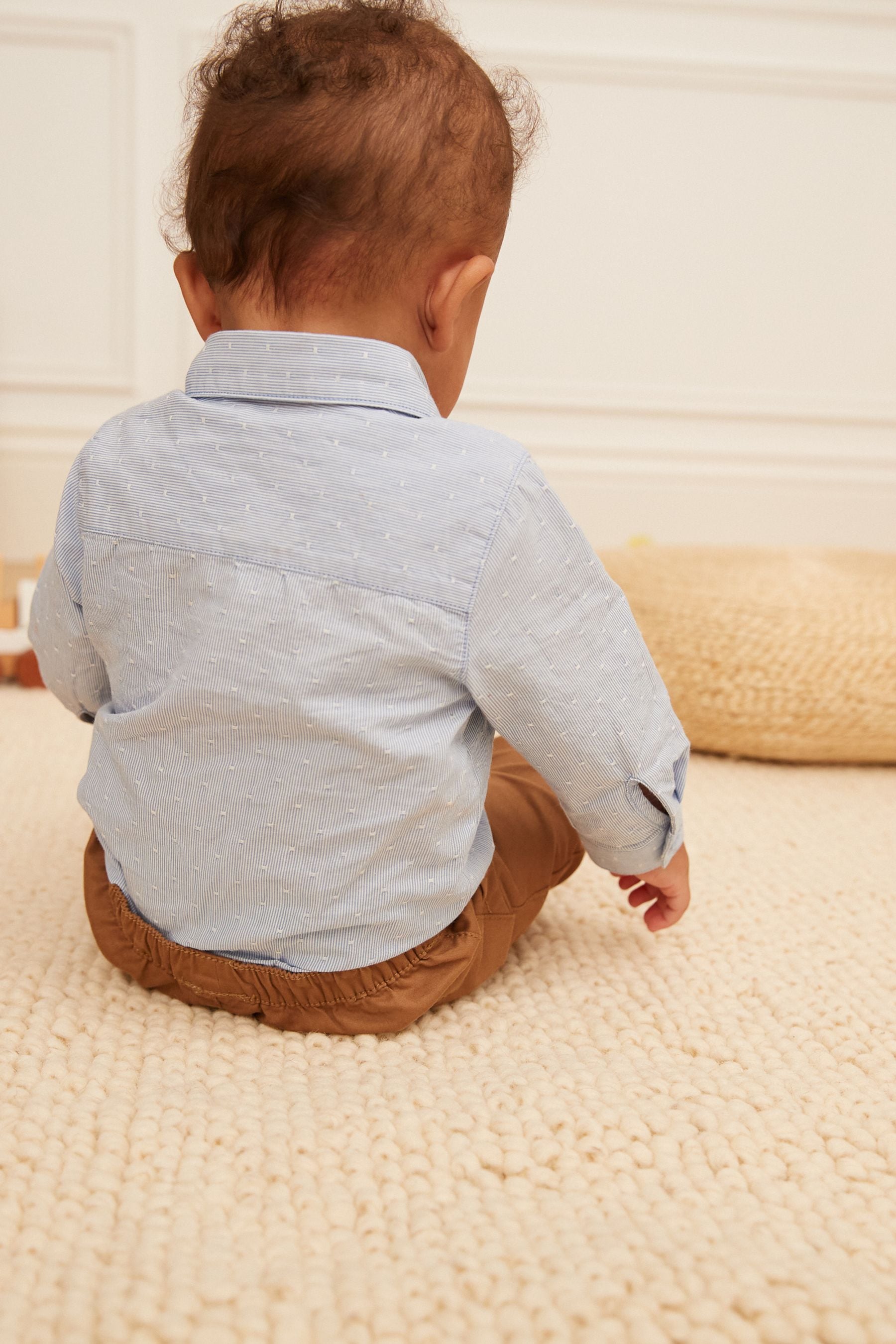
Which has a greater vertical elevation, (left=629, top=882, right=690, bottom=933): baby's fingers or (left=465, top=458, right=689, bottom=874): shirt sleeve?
(left=465, top=458, right=689, bottom=874): shirt sleeve

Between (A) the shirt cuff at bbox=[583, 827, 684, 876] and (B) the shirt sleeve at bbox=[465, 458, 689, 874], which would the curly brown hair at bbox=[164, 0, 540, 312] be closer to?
(B) the shirt sleeve at bbox=[465, 458, 689, 874]

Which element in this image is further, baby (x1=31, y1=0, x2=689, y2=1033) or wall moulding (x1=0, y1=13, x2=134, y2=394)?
wall moulding (x1=0, y1=13, x2=134, y2=394)

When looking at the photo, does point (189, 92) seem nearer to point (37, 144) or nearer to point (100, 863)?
point (100, 863)

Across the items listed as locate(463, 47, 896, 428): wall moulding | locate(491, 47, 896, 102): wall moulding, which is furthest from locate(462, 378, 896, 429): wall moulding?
locate(491, 47, 896, 102): wall moulding

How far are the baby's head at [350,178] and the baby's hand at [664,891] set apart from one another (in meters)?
0.36

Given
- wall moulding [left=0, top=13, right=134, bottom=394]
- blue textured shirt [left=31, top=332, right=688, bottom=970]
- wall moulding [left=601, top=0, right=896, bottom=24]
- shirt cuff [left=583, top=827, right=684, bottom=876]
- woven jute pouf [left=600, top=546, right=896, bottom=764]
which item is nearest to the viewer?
blue textured shirt [left=31, top=332, right=688, bottom=970]

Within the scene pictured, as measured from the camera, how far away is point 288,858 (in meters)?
0.63

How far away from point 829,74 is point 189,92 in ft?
5.98

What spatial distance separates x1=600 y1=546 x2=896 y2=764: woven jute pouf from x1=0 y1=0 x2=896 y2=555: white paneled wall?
927 millimetres

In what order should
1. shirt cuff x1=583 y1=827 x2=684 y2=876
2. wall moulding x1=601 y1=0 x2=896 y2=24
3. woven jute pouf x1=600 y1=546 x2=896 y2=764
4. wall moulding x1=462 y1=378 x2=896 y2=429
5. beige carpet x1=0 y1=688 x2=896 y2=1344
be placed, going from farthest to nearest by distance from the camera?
1. wall moulding x1=462 y1=378 x2=896 y2=429
2. wall moulding x1=601 y1=0 x2=896 y2=24
3. woven jute pouf x1=600 y1=546 x2=896 y2=764
4. shirt cuff x1=583 y1=827 x2=684 y2=876
5. beige carpet x1=0 y1=688 x2=896 y2=1344

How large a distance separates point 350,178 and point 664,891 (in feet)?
1.58

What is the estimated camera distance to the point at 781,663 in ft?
4.31

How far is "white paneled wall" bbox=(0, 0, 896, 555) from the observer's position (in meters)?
2.06

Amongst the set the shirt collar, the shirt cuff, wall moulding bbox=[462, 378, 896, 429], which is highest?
the shirt collar
